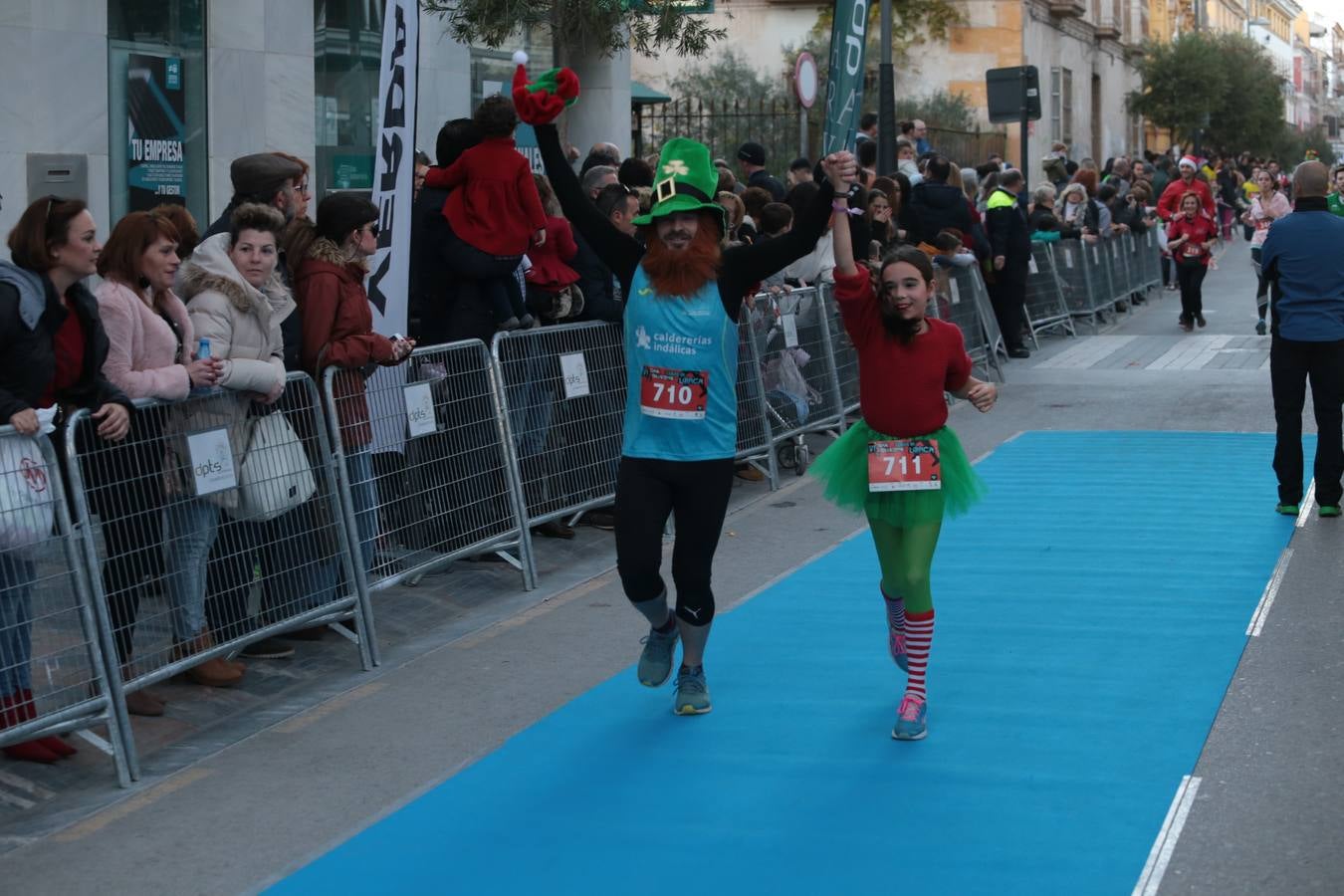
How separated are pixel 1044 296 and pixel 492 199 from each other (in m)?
13.2

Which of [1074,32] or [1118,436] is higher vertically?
[1074,32]

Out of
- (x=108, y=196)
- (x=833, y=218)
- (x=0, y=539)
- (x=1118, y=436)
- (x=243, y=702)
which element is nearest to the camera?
(x=0, y=539)

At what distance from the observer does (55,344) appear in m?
6.29

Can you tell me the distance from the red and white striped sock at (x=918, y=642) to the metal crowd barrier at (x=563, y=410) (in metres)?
3.02

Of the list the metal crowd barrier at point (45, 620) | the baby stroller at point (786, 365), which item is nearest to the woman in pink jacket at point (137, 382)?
the metal crowd barrier at point (45, 620)

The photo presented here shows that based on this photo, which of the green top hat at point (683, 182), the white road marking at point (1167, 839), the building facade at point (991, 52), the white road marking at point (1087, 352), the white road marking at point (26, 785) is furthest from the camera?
the building facade at point (991, 52)

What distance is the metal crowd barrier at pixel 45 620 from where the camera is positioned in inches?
225

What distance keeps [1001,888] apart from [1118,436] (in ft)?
31.1

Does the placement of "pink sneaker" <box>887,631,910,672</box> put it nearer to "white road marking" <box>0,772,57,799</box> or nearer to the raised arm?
the raised arm

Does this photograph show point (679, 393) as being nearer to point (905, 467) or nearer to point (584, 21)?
point (905, 467)

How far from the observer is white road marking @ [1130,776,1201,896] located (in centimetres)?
484

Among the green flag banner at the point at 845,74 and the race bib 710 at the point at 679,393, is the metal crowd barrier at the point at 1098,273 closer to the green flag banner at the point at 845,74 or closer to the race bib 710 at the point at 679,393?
the green flag banner at the point at 845,74

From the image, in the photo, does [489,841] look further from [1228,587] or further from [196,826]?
[1228,587]

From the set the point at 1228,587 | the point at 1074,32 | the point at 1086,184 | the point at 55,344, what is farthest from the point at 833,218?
the point at 1074,32
